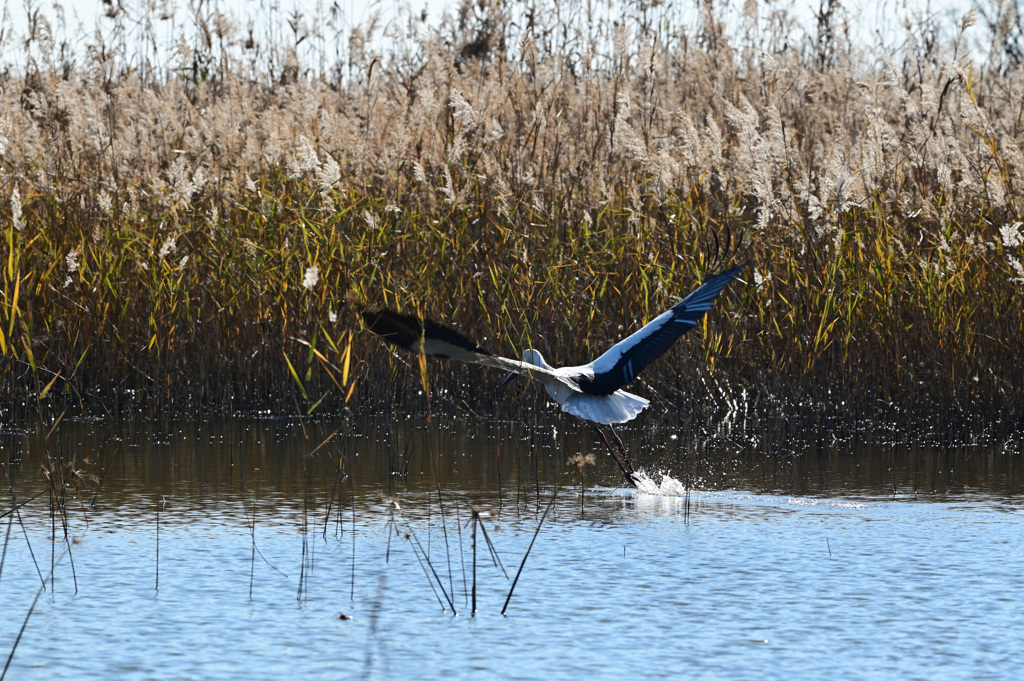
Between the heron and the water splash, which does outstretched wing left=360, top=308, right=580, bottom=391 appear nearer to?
the heron

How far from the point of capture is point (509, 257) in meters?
7.77

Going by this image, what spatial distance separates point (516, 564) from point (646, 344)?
1840 mm

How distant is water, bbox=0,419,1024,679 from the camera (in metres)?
3.23

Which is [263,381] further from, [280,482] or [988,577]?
[988,577]

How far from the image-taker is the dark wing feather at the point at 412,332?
16.5ft

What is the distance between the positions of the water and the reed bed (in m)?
0.84

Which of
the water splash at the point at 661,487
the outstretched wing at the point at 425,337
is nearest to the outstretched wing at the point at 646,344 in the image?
the water splash at the point at 661,487

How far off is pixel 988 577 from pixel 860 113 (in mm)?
5843

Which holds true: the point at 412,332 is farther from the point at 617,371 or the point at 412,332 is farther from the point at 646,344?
the point at 646,344

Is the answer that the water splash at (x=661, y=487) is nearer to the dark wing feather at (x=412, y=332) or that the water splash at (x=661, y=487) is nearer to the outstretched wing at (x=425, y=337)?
the outstretched wing at (x=425, y=337)

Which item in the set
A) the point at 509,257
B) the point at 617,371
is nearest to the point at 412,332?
the point at 617,371

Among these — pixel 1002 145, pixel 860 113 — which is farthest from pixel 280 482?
pixel 860 113

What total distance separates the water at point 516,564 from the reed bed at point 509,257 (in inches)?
33.0

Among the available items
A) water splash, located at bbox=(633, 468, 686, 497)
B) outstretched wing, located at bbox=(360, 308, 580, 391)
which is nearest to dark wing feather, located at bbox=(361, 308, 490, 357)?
outstretched wing, located at bbox=(360, 308, 580, 391)
